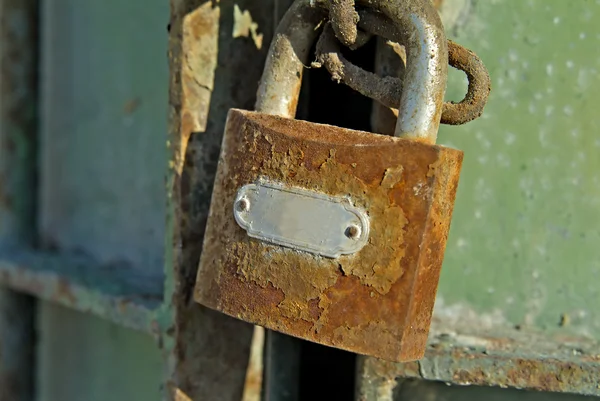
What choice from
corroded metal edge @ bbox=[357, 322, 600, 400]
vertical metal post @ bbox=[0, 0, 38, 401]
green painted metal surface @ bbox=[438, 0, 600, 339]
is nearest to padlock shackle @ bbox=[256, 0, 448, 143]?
green painted metal surface @ bbox=[438, 0, 600, 339]

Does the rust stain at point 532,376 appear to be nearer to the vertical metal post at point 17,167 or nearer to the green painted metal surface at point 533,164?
the green painted metal surface at point 533,164

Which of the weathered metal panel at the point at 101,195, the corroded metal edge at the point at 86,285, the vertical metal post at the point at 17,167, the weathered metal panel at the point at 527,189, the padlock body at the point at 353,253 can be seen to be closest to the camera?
the padlock body at the point at 353,253

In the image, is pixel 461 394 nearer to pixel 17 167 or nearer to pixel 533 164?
pixel 533 164

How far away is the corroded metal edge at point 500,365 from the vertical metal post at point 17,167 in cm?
68

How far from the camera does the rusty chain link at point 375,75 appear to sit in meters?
0.65

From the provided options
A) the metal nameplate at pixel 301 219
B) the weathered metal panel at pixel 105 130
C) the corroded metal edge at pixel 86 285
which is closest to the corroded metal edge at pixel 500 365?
the metal nameplate at pixel 301 219

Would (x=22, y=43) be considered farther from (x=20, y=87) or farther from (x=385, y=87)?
(x=385, y=87)

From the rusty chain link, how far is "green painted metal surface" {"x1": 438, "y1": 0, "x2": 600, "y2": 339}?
0.09 meters

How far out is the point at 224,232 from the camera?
696 millimetres

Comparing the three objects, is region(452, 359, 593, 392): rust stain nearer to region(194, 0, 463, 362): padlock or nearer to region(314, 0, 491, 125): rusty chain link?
region(194, 0, 463, 362): padlock

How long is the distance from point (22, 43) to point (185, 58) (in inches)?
20.3

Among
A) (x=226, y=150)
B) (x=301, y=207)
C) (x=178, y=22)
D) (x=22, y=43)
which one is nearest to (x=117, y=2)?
(x=22, y=43)

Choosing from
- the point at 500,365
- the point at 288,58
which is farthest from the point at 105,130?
the point at 500,365

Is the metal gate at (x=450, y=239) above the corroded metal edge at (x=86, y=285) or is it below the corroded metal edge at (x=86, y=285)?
above
